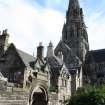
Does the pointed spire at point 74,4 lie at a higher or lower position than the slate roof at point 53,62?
higher

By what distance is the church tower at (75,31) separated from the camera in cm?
7181

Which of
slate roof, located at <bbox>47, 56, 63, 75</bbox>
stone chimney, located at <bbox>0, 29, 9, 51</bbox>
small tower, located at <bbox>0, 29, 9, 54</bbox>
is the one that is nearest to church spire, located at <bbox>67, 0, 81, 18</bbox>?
slate roof, located at <bbox>47, 56, 63, 75</bbox>

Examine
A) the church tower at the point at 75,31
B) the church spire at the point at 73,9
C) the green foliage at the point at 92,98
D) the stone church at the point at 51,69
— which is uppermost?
the church spire at the point at 73,9

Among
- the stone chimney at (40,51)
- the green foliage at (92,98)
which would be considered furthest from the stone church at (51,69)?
the green foliage at (92,98)

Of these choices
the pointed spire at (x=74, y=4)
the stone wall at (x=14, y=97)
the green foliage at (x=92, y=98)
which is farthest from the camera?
the pointed spire at (x=74, y=4)

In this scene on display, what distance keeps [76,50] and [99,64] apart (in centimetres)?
1128

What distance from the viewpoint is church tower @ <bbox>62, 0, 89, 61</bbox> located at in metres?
71.8

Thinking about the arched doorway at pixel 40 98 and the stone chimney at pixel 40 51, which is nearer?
the arched doorway at pixel 40 98

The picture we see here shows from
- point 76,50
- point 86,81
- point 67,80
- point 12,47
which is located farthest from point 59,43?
point 12,47

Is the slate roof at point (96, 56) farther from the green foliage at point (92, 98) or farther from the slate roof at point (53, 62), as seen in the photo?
the green foliage at point (92, 98)

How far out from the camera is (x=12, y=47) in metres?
34.8

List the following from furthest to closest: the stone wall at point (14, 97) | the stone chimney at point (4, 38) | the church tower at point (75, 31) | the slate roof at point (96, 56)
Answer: the church tower at point (75, 31) < the slate roof at point (96, 56) < the stone chimney at point (4, 38) < the stone wall at point (14, 97)

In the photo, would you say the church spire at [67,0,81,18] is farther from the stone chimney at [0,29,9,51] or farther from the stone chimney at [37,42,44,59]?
the stone chimney at [0,29,9,51]

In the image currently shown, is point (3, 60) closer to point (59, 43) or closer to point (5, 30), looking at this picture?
point (5, 30)
